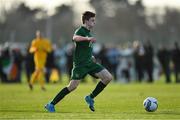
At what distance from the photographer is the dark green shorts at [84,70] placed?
17453 mm

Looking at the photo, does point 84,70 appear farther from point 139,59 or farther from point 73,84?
point 139,59

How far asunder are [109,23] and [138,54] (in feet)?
164

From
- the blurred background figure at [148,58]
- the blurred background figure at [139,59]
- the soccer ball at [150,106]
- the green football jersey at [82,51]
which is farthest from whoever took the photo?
the blurred background figure at [148,58]

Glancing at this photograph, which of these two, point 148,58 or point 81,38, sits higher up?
point 81,38

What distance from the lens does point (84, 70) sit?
1752cm

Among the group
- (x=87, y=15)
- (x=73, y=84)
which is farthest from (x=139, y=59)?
(x=73, y=84)

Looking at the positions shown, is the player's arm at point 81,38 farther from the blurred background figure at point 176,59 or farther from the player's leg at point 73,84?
the blurred background figure at point 176,59

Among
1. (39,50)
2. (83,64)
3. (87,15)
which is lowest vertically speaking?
(39,50)

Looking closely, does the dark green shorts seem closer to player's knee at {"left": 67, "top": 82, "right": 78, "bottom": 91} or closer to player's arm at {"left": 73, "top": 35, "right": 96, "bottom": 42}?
player's knee at {"left": 67, "top": 82, "right": 78, "bottom": 91}

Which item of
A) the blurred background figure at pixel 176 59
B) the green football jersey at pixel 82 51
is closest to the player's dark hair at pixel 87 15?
the green football jersey at pixel 82 51

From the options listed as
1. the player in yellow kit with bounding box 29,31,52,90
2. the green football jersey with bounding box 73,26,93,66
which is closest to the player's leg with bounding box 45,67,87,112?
the green football jersey with bounding box 73,26,93,66

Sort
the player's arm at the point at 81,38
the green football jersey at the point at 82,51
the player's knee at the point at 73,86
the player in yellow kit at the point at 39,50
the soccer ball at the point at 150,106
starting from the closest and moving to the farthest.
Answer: the player's arm at the point at 81,38
the soccer ball at the point at 150,106
the player's knee at the point at 73,86
the green football jersey at the point at 82,51
the player in yellow kit at the point at 39,50

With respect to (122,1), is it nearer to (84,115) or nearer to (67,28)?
(67,28)

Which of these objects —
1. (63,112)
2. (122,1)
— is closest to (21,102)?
(63,112)
